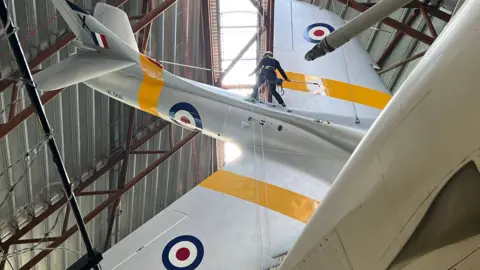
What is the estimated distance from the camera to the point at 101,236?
37.2 feet

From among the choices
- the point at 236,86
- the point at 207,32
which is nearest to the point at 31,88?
the point at 207,32

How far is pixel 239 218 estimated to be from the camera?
5.35 metres

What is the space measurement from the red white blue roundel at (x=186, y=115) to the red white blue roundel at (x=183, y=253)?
72.7 inches

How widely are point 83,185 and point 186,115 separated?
3.96 metres

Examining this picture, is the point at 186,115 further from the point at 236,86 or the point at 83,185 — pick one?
the point at 236,86

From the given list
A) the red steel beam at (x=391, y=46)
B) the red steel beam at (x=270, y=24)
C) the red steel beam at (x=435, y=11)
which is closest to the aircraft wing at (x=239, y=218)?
the red steel beam at (x=435, y=11)

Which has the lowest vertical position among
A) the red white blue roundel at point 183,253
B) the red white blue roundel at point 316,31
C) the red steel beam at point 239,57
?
the red steel beam at point 239,57

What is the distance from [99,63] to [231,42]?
5726mm

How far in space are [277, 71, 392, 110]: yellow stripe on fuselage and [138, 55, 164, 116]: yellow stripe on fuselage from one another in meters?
1.79

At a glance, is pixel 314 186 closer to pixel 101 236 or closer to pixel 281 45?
pixel 281 45

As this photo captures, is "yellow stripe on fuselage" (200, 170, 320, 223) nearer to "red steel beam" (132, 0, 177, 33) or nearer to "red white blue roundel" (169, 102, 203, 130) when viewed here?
"red white blue roundel" (169, 102, 203, 130)

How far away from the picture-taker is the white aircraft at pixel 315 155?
159 cm

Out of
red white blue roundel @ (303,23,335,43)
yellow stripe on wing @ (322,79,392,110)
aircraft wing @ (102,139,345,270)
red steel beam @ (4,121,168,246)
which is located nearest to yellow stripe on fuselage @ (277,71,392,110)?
yellow stripe on wing @ (322,79,392,110)

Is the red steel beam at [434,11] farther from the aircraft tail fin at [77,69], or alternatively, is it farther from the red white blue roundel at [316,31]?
the aircraft tail fin at [77,69]
